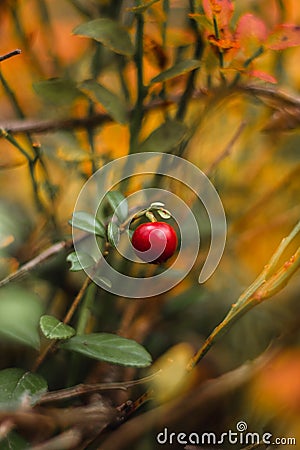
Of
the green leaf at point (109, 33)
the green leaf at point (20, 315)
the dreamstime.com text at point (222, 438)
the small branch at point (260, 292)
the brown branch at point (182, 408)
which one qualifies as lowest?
the dreamstime.com text at point (222, 438)

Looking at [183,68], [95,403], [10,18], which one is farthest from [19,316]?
[10,18]

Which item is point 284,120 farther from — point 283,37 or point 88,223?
point 88,223

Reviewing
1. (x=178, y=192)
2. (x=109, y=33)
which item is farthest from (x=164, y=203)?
(x=109, y=33)

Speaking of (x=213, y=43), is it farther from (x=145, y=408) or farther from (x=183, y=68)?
(x=145, y=408)

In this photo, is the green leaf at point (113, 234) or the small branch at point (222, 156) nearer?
the green leaf at point (113, 234)

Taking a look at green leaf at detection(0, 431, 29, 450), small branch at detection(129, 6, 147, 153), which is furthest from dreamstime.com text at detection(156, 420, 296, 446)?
small branch at detection(129, 6, 147, 153)

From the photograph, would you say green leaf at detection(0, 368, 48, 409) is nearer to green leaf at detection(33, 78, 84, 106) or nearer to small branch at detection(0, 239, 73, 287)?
small branch at detection(0, 239, 73, 287)

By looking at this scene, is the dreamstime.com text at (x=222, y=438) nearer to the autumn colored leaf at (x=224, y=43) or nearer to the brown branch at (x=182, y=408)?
the brown branch at (x=182, y=408)
